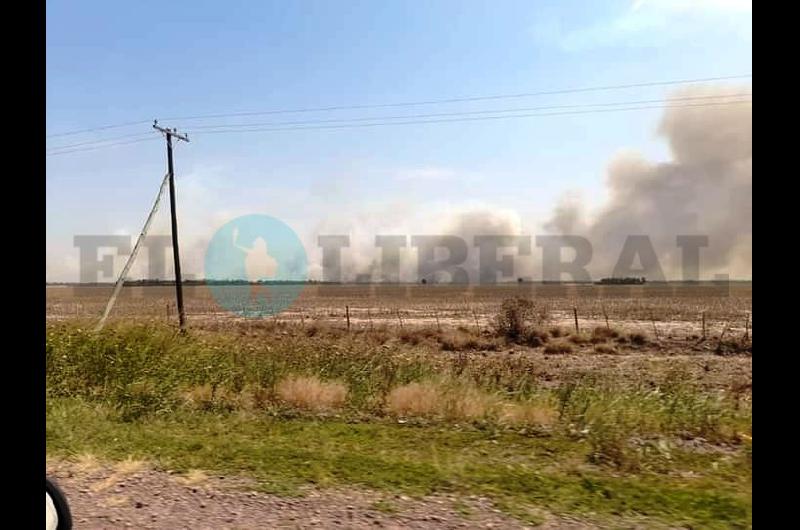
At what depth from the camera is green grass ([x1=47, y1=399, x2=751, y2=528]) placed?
14.9 ft

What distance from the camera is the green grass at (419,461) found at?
4.55m

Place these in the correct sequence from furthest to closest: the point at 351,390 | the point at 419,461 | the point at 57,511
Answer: the point at 351,390, the point at 419,461, the point at 57,511

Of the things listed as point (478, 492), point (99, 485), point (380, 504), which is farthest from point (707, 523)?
point (99, 485)

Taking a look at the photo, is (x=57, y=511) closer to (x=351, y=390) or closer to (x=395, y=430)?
(x=395, y=430)

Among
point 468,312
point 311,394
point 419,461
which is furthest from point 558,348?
point 468,312

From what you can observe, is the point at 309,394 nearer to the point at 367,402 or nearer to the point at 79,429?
the point at 367,402

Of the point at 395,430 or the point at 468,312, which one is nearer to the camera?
the point at 395,430

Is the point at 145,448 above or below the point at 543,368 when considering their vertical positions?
above

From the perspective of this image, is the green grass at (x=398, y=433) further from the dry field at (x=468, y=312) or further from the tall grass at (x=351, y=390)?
the dry field at (x=468, y=312)

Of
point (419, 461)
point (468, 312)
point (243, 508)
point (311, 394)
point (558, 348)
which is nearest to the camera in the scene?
point (243, 508)

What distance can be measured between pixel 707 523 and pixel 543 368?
14.0 meters

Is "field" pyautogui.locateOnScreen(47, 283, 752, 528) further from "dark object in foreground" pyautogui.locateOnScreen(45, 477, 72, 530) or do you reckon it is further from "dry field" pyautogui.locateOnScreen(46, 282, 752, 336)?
"dark object in foreground" pyautogui.locateOnScreen(45, 477, 72, 530)

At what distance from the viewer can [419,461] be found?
5.76 meters

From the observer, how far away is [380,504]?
460 centimetres
